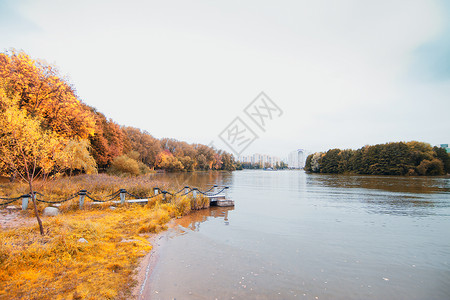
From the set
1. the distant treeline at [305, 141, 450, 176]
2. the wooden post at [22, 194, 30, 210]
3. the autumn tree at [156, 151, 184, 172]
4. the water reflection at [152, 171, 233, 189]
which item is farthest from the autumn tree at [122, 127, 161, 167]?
the distant treeline at [305, 141, 450, 176]

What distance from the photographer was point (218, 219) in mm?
12055

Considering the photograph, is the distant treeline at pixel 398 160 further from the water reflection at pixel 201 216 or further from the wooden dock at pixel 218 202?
the water reflection at pixel 201 216

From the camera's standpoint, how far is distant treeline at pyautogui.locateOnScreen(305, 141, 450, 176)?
186ft

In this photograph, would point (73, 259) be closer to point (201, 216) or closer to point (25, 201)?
point (25, 201)

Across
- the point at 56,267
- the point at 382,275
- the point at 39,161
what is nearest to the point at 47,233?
the point at 56,267

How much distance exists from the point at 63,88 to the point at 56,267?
64.6 feet

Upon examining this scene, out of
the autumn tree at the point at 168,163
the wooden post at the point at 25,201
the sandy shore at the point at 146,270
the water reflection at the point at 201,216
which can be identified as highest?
the autumn tree at the point at 168,163

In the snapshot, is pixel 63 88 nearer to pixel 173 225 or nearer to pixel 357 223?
pixel 173 225

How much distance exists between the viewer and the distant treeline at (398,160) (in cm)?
5669

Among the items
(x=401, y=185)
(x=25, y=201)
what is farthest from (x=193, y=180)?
(x=401, y=185)

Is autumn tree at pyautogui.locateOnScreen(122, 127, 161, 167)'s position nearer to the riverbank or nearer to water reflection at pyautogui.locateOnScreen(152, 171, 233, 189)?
water reflection at pyautogui.locateOnScreen(152, 171, 233, 189)

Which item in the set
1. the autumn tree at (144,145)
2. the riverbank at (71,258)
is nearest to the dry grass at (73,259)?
the riverbank at (71,258)

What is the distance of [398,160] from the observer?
6225 cm

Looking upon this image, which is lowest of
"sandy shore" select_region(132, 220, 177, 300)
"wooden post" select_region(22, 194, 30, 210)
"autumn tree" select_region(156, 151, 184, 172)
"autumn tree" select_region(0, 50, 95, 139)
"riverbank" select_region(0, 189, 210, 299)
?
"sandy shore" select_region(132, 220, 177, 300)
